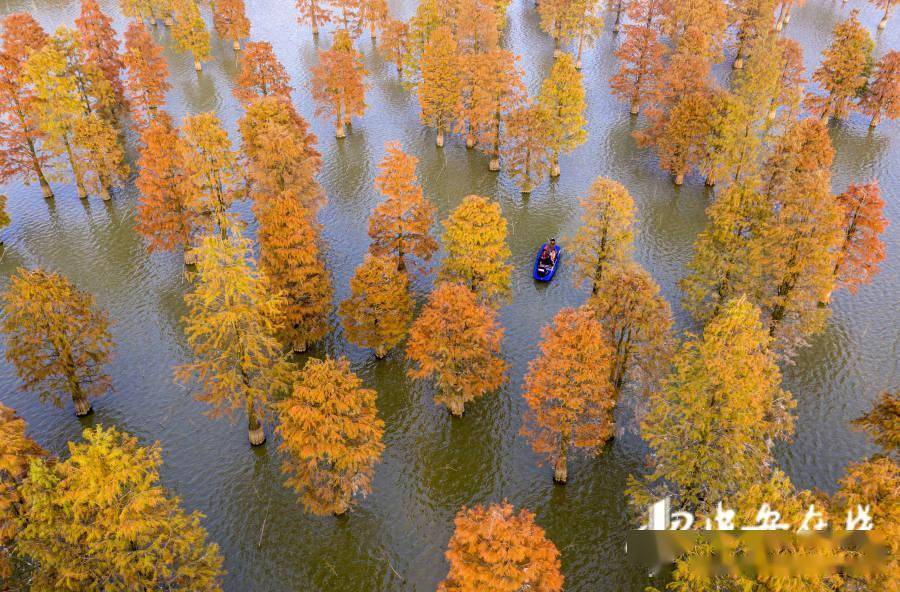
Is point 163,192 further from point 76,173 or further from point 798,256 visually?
point 798,256

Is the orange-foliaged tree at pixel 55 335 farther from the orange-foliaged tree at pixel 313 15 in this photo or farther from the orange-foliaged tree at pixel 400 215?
the orange-foliaged tree at pixel 313 15

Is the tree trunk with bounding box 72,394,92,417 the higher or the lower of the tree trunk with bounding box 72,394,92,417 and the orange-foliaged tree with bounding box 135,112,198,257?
the lower

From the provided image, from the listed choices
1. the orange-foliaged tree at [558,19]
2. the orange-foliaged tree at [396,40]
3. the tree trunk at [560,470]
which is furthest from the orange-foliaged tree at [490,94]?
the tree trunk at [560,470]

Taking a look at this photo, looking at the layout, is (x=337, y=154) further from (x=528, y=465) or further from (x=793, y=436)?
(x=793, y=436)

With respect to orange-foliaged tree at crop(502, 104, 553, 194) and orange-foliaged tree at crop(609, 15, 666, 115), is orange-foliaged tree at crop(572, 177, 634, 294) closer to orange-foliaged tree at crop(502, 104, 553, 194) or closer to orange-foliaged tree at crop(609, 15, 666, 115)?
orange-foliaged tree at crop(502, 104, 553, 194)

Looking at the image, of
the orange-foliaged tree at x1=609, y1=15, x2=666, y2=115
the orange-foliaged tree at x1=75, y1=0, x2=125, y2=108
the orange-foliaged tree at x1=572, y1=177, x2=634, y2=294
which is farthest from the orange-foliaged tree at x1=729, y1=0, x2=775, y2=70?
the orange-foliaged tree at x1=75, y1=0, x2=125, y2=108

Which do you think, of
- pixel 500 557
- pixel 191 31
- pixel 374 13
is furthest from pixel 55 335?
pixel 374 13

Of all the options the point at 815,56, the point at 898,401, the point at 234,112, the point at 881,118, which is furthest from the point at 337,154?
the point at 815,56
